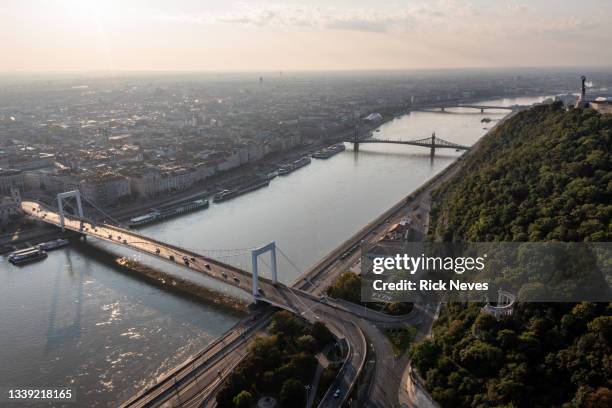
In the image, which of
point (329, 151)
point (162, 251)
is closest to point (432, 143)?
point (329, 151)

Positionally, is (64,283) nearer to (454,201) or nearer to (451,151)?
(454,201)

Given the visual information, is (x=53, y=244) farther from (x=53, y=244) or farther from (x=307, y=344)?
(x=307, y=344)

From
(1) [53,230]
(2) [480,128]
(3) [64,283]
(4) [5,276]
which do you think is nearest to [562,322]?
(3) [64,283]

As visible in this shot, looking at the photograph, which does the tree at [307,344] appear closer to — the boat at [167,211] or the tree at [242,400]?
the tree at [242,400]

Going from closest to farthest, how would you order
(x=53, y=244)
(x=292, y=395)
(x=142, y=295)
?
(x=292, y=395) → (x=142, y=295) → (x=53, y=244)

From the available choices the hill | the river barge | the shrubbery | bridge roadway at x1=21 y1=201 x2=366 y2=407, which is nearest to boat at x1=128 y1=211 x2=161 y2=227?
the river barge

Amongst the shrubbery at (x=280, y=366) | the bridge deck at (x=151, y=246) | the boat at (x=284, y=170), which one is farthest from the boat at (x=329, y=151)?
the shrubbery at (x=280, y=366)
